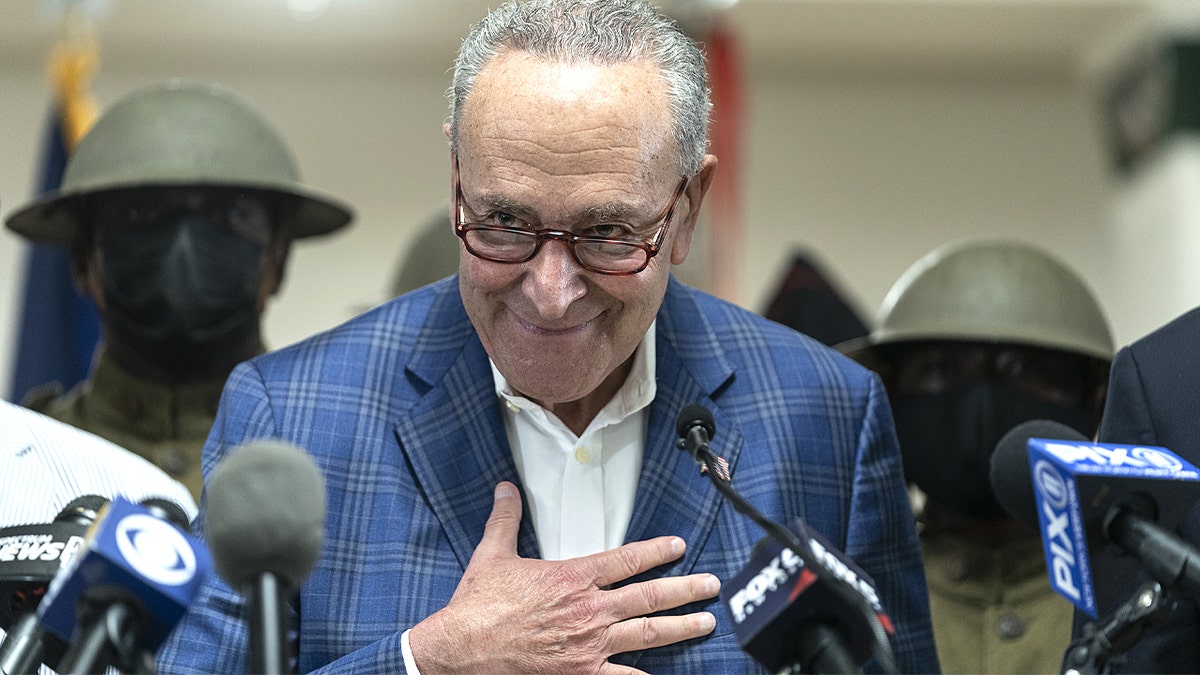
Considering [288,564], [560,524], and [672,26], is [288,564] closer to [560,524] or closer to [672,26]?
[560,524]

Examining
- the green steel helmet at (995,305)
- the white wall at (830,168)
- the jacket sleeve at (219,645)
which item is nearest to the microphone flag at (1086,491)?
the jacket sleeve at (219,645)

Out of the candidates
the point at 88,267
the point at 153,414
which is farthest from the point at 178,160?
the point at 153,414

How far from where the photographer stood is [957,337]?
3244mm

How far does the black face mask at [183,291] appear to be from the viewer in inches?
116

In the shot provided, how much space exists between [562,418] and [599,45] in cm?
52

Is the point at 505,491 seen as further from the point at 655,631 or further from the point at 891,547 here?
the point at 891,547

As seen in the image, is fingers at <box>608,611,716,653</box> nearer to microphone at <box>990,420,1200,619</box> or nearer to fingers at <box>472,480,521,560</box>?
fingers at <box>472,480,521,560</box>

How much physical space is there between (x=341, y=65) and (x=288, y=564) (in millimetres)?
6030

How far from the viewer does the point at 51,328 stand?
4594mm

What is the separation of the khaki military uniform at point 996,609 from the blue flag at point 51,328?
2.80 meters

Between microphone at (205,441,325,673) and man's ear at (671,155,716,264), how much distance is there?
31.4 inches

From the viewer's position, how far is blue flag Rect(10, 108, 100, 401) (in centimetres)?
452

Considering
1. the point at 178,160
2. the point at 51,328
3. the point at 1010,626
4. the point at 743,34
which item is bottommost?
the point at 1010,626

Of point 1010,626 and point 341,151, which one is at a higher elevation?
point 341,151
